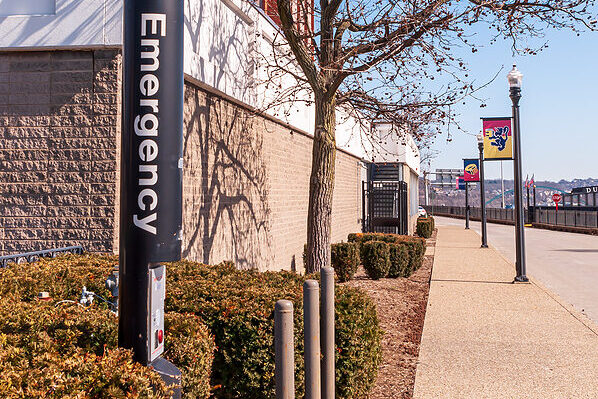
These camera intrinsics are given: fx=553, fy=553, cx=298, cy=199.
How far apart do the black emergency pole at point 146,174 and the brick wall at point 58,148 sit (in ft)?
11.6

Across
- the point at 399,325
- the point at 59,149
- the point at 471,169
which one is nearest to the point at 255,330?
the point at 59,149

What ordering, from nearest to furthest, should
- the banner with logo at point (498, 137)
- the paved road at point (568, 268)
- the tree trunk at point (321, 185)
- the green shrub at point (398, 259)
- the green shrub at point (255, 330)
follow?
the green shrub at point (255, 330) → the tree trunk at point (321, 185) → the paved road at point (568, 268) → the green shrub at point (398, 259) → the banner with logo at point (498, 137)

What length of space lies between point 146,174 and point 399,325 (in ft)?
20.7

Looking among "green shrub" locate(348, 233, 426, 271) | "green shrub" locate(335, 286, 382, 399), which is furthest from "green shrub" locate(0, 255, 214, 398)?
"green shrub" locate(348, 233, 426, 271)

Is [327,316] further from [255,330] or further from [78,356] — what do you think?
[78,356]

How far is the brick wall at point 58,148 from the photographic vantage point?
19.8ft

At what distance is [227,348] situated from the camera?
4.02m

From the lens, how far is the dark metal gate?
22.5m

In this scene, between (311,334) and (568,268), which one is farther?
(568,268)

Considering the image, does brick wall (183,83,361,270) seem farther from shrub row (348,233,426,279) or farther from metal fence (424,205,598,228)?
metal fence (424,205,598,228)

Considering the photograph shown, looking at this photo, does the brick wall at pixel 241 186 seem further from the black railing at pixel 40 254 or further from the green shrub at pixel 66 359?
the green shrub at pixel 66 359

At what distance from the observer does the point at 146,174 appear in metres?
2.66

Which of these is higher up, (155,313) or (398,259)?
(155,313)

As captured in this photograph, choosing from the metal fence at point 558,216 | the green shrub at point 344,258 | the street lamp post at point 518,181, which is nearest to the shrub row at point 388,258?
the green shrub at point 344,258
